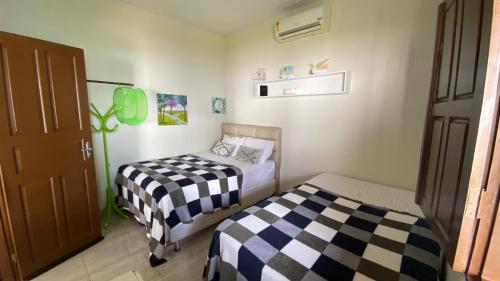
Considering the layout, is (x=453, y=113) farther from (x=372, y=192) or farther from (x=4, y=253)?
(x=4, y=253)

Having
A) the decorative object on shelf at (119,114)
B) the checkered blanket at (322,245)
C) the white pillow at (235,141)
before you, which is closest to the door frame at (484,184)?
the checkered blanket at (322,245)

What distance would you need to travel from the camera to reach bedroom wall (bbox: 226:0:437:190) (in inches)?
75.1

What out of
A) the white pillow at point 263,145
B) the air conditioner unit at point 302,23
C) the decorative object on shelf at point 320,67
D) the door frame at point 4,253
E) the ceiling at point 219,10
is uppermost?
the ceiling at point 219,10

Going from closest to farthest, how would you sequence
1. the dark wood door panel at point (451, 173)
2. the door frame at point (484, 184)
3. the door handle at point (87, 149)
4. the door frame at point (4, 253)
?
the door frame at point (484, 184)
the dark wood door panel at point (451, 173)
the door frame at point (4, 253)
the door handle at point (87, 149)

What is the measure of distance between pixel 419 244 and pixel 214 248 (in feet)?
4.10

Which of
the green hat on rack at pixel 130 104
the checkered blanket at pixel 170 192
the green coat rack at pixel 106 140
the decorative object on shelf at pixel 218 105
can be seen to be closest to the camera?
the checkered blanket at pixel 170 192

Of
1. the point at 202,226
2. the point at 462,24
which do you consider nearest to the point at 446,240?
the point at 462,24

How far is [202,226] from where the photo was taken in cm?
214

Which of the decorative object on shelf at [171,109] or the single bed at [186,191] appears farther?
the decorative object on shelf at [171,109]

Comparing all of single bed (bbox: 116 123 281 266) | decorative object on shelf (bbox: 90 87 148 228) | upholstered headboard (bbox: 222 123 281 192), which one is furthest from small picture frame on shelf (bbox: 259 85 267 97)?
decorative object on shelf (bbox: 90 87 148 228)

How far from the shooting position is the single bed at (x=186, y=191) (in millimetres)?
1794

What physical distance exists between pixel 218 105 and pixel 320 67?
1.96 meters

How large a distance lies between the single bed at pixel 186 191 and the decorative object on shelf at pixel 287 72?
79 centimetres

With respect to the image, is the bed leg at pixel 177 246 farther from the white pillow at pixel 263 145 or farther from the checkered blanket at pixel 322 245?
the white pillow at pixel 263 145
